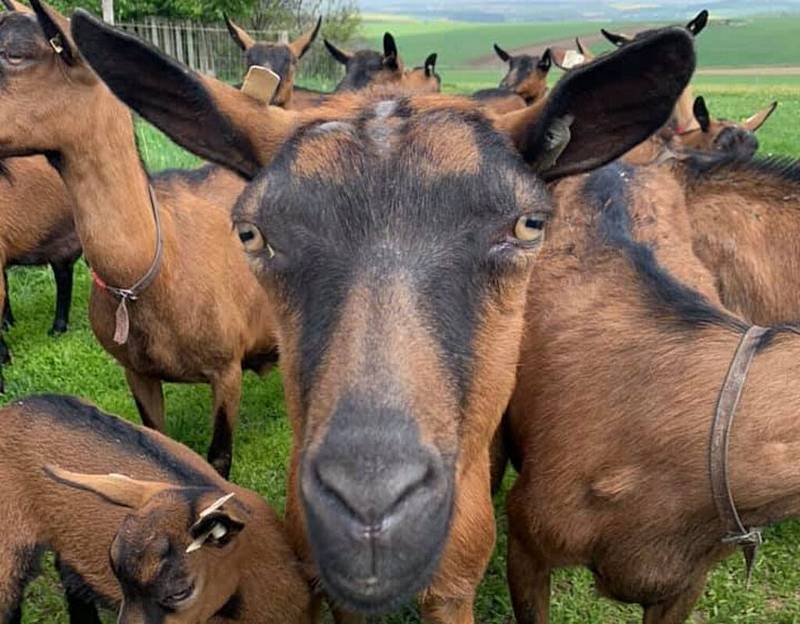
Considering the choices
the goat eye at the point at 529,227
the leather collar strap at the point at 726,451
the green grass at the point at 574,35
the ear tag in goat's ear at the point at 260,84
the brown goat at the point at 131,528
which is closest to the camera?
the goat eye at the point at 529,227

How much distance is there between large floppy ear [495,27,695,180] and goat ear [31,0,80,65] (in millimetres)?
2759

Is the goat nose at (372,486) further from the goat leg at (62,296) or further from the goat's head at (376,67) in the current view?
the goat's head at (376,67)

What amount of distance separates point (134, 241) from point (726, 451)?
3.27 metres

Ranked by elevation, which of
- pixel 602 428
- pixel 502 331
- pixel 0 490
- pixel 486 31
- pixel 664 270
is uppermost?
pixel 502 331

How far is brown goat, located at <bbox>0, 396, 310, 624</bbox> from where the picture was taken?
135 inches

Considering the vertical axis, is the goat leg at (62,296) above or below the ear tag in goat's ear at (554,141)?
below

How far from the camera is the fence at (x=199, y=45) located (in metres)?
22.6

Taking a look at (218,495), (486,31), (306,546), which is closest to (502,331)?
(306,546)

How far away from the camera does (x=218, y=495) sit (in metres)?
3.68

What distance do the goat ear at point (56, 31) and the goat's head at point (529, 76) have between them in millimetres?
8059

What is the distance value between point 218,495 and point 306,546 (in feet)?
1.85

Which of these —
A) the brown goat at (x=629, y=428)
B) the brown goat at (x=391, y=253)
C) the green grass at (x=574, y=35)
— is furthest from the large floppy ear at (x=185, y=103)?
the green grass at (x=574, y=35)

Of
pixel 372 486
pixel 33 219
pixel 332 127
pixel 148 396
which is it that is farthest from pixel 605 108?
pixel 33 219

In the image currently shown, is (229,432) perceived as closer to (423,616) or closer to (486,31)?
A: (423,616)
